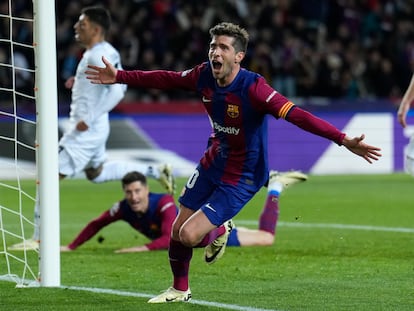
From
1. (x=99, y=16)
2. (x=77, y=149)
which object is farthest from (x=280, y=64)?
(x=99, y=16)

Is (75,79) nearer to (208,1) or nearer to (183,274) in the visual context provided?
(183,274)

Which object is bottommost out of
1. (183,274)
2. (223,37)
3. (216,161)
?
(183,274)

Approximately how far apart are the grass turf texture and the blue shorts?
23.1 inches

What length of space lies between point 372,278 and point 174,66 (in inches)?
548

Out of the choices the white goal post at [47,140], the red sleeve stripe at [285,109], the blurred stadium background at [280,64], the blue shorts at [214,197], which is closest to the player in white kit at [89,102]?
the white goal post at [47,140]

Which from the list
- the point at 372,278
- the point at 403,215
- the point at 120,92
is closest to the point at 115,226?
the point at 120,92

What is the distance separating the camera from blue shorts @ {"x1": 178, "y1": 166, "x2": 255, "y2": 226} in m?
7.61

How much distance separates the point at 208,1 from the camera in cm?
2391

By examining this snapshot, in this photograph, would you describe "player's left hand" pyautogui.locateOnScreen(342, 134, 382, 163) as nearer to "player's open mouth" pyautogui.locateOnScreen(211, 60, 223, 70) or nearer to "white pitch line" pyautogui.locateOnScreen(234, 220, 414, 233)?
"player's open mouth" pyautogui.locateOnScreen(211, 60, 223, 70)

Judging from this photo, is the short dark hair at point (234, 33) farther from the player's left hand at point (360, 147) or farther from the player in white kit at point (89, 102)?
the player in white kit at point (89, 102)

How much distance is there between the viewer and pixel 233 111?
24.8 ft

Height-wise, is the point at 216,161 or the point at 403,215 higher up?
the point at 216,161

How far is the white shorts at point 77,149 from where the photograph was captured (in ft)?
37.5

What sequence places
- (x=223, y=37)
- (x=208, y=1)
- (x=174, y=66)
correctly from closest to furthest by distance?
1. (x=223, y=37)
2. (x=174, y=66)
3. (x=208, y=1)
